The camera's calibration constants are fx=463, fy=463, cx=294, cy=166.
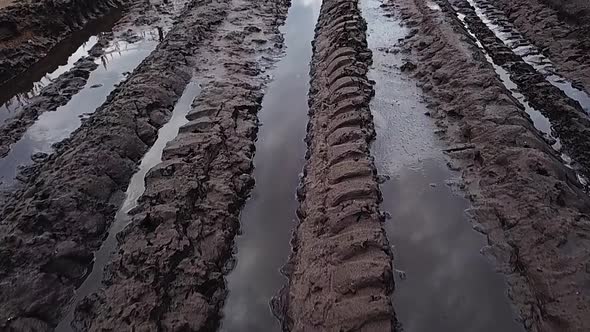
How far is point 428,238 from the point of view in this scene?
13.1 ft

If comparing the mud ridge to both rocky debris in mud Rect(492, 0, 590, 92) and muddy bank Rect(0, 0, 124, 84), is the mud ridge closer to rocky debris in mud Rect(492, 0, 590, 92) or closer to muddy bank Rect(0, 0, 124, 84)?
muddy bank Rect(0, 0, 124, 84)

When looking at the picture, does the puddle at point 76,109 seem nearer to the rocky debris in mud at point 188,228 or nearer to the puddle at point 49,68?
the puddle at point 49,68

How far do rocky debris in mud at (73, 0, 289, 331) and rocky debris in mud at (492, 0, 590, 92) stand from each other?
4407 millimetres


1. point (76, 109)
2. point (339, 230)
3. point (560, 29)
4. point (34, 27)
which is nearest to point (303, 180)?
point (339, 230)

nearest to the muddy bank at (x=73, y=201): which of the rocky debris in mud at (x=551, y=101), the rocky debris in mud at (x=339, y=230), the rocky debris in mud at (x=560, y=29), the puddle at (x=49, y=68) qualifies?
the puddle at (x=49, y=68)

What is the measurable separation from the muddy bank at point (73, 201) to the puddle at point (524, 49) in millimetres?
5159

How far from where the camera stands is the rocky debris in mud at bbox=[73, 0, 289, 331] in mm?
3334

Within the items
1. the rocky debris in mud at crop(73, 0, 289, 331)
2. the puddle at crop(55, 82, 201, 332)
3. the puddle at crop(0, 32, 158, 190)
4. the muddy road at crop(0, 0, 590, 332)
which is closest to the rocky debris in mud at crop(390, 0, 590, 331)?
the muddy road at crop(0, 0, 590, 332)

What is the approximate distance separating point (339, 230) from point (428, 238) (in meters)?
0.79

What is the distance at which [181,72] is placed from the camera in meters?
6.85

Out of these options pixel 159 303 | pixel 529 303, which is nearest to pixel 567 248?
pixel 529 303

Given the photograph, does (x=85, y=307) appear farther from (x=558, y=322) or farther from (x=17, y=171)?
(x=558, y=322)

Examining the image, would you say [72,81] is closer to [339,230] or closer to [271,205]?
[271,205]

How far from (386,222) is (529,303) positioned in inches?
51.0
